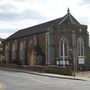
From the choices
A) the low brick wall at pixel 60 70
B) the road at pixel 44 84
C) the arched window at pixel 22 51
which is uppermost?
the arched window at pixel 22 51

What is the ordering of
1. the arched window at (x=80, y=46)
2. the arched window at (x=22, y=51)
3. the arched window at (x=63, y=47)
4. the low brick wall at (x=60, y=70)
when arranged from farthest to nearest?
1. the arched window at (x=22, y=51)
2. the arched window at (x=80, y=46)
3. the arched window at (x=63, y=47)
4. the low brick wall at (x=60, y=70)

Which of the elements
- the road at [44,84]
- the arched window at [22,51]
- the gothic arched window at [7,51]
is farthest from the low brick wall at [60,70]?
the gothic arched window at [7,51]

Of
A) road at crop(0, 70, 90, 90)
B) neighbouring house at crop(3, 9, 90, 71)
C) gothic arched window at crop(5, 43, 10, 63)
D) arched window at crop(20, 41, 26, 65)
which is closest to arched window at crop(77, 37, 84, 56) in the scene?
neighbouring house at crop(3, 9, 90, 71)

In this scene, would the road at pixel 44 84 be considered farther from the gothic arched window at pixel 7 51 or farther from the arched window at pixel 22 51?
the gothic arched window at pixel 7 51

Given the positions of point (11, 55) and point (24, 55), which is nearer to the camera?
point (24, 55)

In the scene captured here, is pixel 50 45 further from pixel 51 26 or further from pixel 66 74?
pixel 66 74

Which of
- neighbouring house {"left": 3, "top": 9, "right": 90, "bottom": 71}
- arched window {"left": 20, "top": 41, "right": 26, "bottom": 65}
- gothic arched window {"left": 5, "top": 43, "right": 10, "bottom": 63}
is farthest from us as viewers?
gothic arched window {"left": 5, "top": 43, "right": 10, "bottom": 63}

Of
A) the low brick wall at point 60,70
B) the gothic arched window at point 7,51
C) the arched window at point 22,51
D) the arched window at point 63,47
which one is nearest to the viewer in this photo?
the low brick wall at point 60,70

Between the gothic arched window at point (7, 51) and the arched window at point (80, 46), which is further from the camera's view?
the gothic arched window at point (7, 51)

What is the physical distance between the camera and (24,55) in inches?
2469

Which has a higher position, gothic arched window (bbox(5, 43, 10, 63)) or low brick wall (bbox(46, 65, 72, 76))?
gothic arched window (bbox(5, 43, 10, 63))

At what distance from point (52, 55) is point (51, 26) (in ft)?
15.3

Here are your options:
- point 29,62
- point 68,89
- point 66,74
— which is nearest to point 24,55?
point 29,62

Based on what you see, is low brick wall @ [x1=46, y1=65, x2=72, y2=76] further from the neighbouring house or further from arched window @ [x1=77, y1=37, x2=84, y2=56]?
arched window @ [x1=77, y1=37, x2=84, y2=56]
